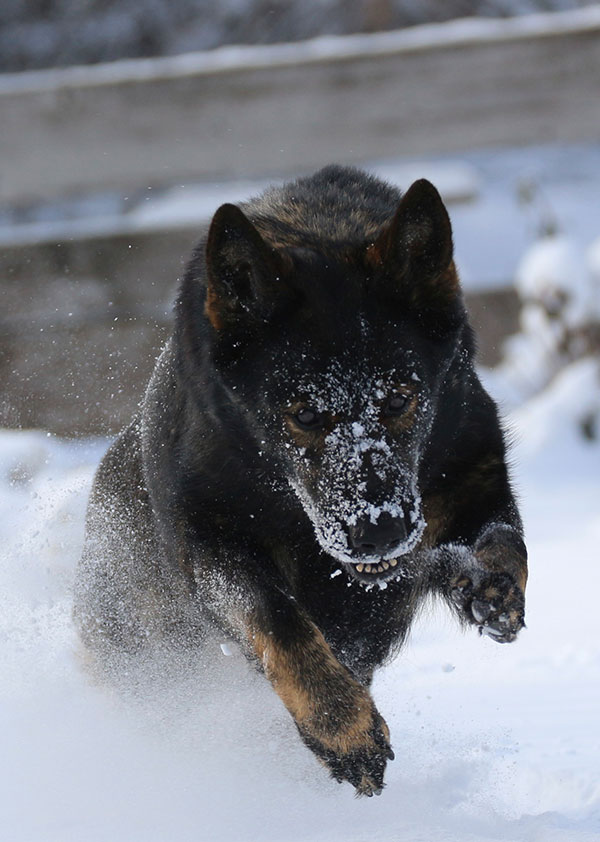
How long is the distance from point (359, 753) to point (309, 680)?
0.20m

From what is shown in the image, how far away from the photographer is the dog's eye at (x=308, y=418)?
2.80m

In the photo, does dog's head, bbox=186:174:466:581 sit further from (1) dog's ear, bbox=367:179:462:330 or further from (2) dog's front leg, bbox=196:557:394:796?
(2) dog's front leg, bbox=196:557:394:796

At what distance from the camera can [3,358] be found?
6785 mm

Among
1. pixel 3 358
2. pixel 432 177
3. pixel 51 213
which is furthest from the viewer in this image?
pixel 51 213

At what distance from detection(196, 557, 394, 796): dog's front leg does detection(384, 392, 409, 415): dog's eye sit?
1.80 feet

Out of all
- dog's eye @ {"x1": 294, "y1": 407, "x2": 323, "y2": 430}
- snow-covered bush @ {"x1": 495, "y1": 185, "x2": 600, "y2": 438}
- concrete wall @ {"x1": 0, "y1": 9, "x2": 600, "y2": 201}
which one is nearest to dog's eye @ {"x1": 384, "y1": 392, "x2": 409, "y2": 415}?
dog's eye @ {"x1": 294, "y1": 407, "x2": 323, "y2": 430}

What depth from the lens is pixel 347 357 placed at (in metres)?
2.81

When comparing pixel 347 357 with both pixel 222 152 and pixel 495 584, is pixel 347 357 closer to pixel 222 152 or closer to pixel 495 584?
pixel 495 584

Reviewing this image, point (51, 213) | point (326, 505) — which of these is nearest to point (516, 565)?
point (326, 505)

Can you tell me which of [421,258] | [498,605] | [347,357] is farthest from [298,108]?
[498,605]

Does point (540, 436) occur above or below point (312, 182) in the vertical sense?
below

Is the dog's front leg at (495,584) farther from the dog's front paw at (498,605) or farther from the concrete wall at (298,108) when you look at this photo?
the concrete wall at (298,108)

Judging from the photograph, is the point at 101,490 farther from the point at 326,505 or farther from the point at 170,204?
the point at 170,204

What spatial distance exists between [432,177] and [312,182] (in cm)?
452
